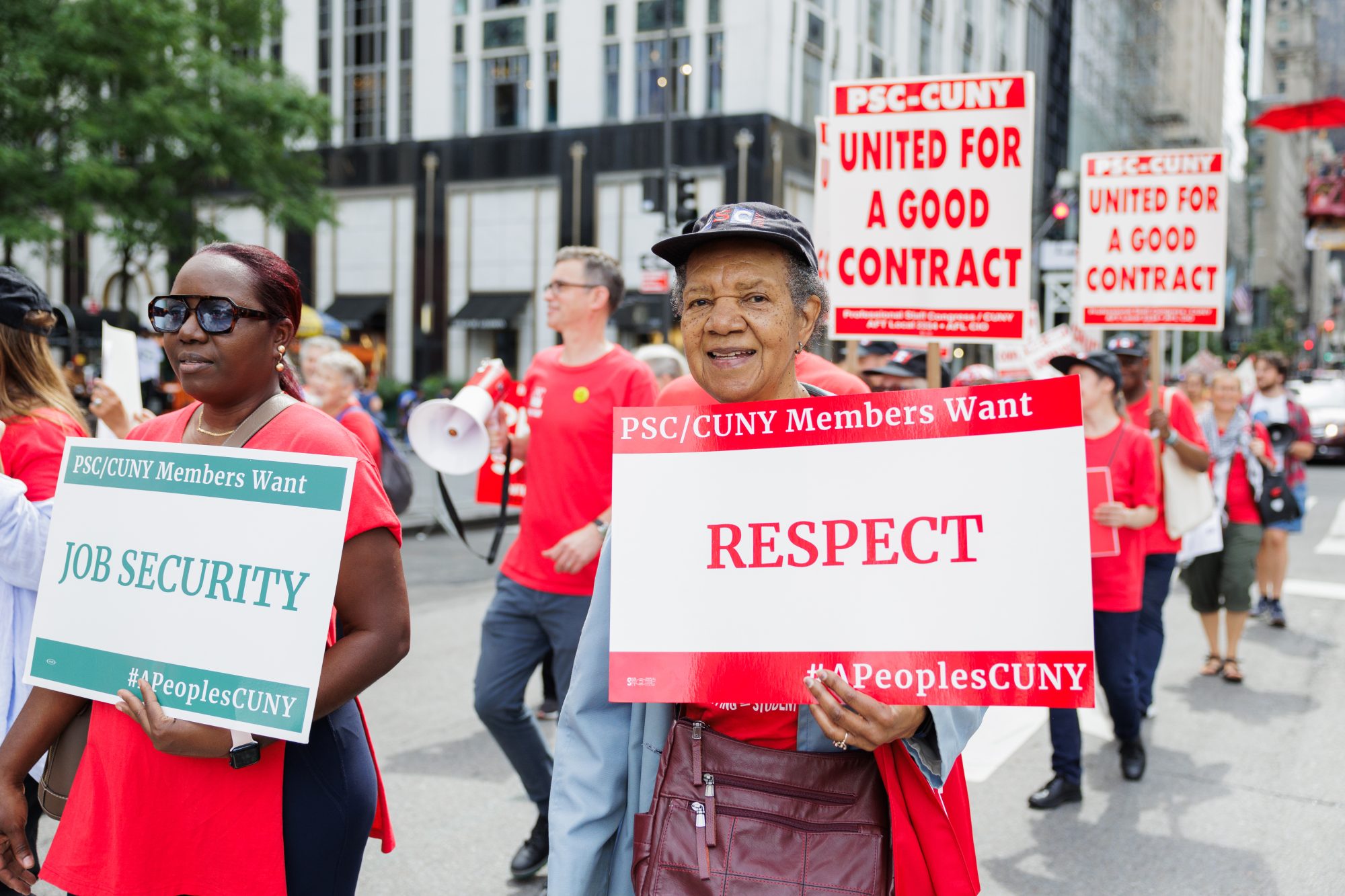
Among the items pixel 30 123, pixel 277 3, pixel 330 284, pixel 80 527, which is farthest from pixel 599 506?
pixel 330 284

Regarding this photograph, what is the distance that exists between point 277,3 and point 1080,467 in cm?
2079

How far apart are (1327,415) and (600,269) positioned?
2425 centimetres

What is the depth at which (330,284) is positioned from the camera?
1342 inches

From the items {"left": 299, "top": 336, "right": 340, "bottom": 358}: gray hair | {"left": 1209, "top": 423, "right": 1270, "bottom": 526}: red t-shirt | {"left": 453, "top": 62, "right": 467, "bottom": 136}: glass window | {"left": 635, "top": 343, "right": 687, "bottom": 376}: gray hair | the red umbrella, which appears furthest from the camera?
{"left": 453, "top": 62, "right": 467, "bottom": 136}: glass window

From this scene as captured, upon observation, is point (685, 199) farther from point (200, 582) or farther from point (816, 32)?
point (200, 582)

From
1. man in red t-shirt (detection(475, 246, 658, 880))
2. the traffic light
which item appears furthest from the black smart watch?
the traffic light

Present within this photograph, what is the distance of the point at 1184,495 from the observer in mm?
6070

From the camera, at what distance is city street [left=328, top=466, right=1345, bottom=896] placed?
13.8 feet

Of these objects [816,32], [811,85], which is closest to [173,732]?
[811,85]

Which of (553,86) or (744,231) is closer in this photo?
(744,231)

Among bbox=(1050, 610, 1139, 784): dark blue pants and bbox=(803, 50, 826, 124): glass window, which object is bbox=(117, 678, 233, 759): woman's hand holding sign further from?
bbox=(803, 50, 826, 124): glass window

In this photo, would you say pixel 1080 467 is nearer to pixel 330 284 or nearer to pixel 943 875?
pixel 943 875

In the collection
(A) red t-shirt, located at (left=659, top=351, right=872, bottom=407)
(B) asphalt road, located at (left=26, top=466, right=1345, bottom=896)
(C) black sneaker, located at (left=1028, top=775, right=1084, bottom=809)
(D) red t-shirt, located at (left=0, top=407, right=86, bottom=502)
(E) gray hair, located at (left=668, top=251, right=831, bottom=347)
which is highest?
(E) gray hair, located at (left=668, top=251, right=831, bottom=347)

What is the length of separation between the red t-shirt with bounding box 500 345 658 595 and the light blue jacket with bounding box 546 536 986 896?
1.99 metres
